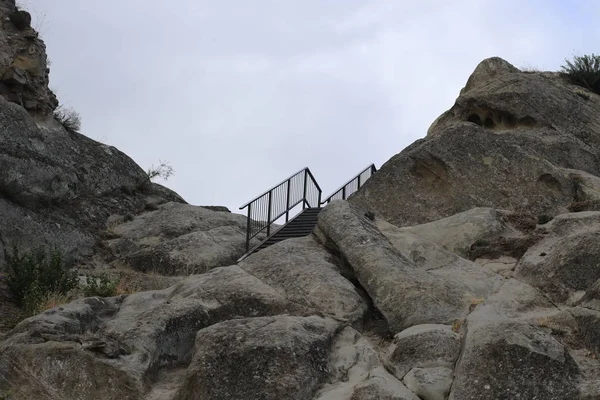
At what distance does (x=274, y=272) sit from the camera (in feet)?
49.3

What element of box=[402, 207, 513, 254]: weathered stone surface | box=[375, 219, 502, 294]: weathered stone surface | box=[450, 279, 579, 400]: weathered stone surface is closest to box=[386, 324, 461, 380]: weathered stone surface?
box=[450, 279, 579, 400]: weathered stone surface

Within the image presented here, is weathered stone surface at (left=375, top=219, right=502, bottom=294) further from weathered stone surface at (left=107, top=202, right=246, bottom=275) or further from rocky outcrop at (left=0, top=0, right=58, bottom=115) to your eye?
rocky outcrop at (left=0, top=0, right=58, bottom=115)

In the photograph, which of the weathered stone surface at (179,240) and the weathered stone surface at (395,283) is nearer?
the weathered stone surface at (395,283)

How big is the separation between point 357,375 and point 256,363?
1.32 metres

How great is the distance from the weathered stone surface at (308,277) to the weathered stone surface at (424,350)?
1506 millimetres

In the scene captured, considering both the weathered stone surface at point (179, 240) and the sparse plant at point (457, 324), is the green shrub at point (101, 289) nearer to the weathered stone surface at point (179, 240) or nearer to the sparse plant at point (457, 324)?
the weathered stone surface at point (179, 240)

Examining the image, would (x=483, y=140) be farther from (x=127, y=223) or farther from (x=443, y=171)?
(x=127, y=223)

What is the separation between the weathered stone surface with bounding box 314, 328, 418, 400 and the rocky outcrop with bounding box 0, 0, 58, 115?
11952mm

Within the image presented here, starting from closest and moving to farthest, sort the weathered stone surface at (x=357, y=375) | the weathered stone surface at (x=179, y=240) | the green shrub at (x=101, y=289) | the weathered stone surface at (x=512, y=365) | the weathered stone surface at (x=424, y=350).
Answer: the weathered stone surface at (x=512, y=365) → the weathered stone surface at (x=357, y=375) → the weathered stone surface at (x=424, y=350) → the green shrub at (x=101, y=289) → the weathered stone surface at (x=179, y=240)

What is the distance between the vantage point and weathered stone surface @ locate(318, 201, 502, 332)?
1338cm

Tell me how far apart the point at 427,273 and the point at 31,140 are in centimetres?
1029

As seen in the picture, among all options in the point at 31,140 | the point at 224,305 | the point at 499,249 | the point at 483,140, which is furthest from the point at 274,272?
the point at 31,140

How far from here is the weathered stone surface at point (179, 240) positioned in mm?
18578

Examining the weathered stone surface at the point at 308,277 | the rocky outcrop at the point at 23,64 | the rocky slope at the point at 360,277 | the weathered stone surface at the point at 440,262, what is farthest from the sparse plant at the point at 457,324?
the rocky outcrop at the point at 23,64
